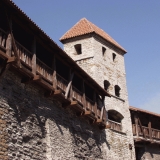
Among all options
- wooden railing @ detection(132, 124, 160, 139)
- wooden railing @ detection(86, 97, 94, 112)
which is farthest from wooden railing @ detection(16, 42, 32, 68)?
wooden railing @ detection(132, 124, 160, 139)

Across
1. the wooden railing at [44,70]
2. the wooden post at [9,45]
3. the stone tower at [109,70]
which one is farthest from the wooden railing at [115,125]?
the wooden post at [9,45]

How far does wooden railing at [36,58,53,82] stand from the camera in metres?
12.8

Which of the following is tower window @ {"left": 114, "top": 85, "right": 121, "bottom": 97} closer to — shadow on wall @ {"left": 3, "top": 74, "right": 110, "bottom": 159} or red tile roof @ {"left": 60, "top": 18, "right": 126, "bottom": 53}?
red tile roof @ {"left": 60, "top": 18, "right": 126, "bottom": 53}

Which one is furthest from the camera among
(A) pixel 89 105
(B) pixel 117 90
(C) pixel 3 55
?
(B) pixel 117 90

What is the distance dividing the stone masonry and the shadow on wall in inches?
124

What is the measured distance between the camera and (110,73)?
21859 mm

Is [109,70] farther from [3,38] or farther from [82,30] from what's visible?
[3,38]

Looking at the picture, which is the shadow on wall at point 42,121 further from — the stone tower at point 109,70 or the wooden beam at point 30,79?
the stone tower at point 109,70

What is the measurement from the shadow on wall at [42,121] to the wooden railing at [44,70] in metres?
0.66

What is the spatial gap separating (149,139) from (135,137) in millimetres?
1307

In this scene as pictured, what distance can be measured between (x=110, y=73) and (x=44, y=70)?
9374mm

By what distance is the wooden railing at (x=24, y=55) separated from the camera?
11.6m

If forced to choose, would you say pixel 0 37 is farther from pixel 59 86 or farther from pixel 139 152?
pixel 139 152

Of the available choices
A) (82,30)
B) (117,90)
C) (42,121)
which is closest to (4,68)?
(42,121)
